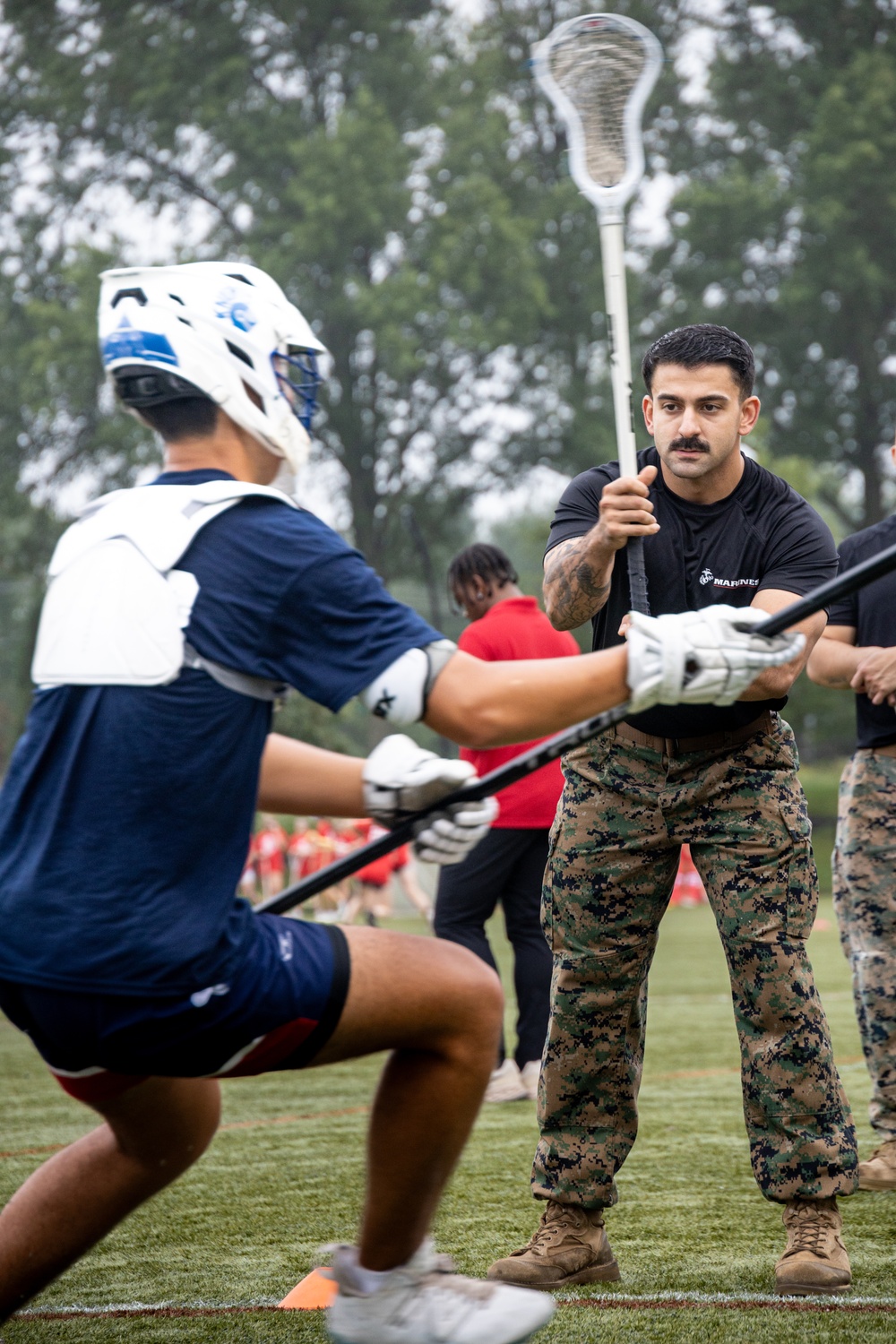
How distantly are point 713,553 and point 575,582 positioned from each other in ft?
1.36

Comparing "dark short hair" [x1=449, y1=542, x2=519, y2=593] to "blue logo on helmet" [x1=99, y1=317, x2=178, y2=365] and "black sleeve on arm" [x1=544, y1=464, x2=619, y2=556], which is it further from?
"blue logo on helmet" [x1=99, y1=317, x2=178, y2=365]

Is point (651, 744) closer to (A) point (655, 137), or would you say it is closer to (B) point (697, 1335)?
(B) point (697, 1335)

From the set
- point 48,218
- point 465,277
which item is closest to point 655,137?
point 465,277

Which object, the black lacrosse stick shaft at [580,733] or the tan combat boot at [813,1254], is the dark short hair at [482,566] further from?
the black lacrosse stick shaft at [580,733]

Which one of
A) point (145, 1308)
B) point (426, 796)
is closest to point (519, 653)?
point (145, 1308)

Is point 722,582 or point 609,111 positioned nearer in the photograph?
point 722,582

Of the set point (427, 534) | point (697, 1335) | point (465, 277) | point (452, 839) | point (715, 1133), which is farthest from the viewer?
point (427, 534)

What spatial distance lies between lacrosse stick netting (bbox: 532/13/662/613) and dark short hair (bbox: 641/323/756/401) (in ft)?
0.32

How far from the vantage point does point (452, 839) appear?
281cm

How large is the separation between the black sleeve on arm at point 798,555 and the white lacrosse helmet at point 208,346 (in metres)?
1.41

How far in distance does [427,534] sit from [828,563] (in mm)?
30798

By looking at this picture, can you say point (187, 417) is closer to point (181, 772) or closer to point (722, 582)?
point (181, 772)

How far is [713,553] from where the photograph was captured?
3855mm

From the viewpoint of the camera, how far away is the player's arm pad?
2.58 meters
